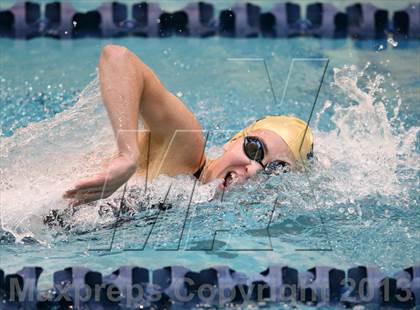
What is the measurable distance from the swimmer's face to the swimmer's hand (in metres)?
0.63

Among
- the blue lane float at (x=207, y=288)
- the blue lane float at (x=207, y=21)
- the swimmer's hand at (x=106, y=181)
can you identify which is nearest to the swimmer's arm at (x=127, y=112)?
the swimmer's hand at (x=106, y=181)

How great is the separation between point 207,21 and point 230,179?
87.0 inches

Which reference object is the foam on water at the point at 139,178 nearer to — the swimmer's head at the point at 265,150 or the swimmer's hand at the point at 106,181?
the swimmer's head at the point at 265,150

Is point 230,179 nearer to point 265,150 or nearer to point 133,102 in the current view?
point 265,150

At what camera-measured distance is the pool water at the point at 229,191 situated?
2.59 m

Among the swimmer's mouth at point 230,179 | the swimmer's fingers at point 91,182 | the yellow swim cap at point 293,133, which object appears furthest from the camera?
the yellow swim cap at point 293,133

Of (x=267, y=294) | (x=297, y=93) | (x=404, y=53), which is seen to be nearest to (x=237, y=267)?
(x=267, y=294)

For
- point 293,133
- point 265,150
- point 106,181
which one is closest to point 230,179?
point 265,150

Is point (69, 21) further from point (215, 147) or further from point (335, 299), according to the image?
point (335, 299)

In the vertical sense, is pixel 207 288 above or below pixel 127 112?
below

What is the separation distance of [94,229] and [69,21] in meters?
2.37

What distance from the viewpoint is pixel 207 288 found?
234 centimetres

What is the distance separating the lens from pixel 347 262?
2576mm

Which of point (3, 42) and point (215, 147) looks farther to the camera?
point (3, 42)
